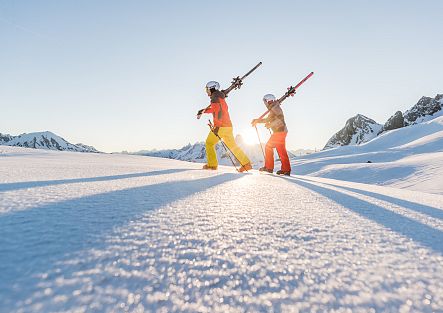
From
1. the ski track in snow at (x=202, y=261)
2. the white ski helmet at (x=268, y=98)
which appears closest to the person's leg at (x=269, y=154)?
the white ski helmet at (x=268, y=98)

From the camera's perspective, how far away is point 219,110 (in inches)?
233

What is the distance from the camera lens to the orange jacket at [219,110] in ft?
19.3

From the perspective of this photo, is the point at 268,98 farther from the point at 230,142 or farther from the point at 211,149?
the point at 211,149

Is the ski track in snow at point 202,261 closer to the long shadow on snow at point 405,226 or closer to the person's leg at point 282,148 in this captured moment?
the long shadow on snow at point 405,226

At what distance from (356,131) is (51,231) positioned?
133050 mm

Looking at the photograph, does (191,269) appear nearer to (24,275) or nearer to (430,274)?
(24,275)

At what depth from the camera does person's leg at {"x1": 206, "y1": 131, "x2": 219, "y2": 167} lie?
5.91 metres

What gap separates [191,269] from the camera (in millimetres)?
730

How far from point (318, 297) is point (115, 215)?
2.66ft

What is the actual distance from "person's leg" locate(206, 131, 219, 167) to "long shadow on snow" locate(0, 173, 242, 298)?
4.44 meters

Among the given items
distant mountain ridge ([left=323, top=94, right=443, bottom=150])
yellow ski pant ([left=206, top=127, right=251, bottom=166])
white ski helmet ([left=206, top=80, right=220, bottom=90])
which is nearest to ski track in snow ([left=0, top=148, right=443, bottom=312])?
yellow ski pant ([left=206, top=127, right=251, bottom=166])

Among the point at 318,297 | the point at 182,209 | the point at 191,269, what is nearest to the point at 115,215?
the point at 182,209

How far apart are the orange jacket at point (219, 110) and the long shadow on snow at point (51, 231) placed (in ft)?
14.8

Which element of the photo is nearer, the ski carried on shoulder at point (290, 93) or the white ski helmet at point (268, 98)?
the white ski helmet at point (268, 98)
